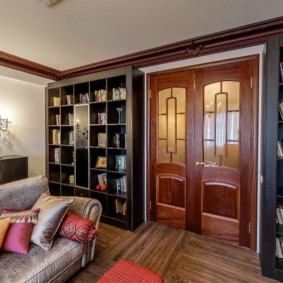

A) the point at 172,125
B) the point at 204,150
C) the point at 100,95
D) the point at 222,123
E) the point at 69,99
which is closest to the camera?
the point at 222,123

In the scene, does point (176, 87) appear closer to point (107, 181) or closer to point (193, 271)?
point (107, 181)

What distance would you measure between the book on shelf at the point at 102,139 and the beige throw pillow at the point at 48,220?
1.28 meters

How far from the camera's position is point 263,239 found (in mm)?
1821

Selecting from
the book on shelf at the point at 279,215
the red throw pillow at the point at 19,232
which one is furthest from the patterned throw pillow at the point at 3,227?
the book on shelf at the point at 279,215

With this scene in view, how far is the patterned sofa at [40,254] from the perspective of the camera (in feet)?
4.36

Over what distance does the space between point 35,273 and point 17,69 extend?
2.75 meters

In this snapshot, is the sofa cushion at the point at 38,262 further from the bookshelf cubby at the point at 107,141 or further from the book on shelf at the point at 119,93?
the book on shelf at the point at 119,93

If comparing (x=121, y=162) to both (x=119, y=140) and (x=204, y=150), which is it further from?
(x=204, y=150)

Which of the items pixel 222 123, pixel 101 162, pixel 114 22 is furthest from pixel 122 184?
pixel 114 22

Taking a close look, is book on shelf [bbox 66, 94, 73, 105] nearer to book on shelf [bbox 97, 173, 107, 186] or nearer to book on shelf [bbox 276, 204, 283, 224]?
book on shelf [bbox 97, 173, 107, 186]

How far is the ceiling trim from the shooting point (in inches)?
75.7

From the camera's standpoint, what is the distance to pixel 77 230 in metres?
1.65

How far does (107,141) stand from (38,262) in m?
1.70

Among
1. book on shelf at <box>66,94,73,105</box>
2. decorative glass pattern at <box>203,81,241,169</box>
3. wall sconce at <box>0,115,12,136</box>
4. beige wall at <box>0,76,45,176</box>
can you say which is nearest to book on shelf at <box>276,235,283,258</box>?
decorative glass pattern at <box>203,81,241,169</box>
